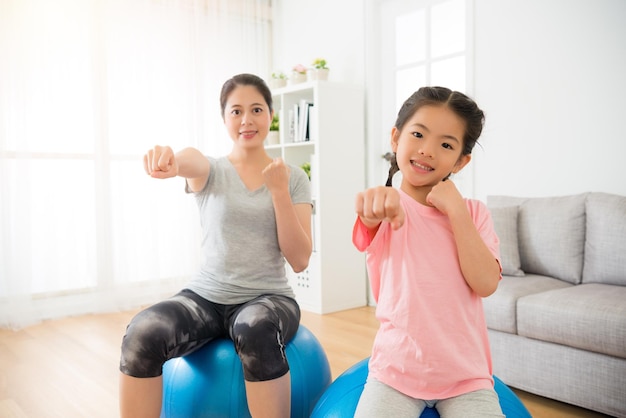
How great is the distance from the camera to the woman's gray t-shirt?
1.66 meters

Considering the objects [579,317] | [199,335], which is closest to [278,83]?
[579,317]

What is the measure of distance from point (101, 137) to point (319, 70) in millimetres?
1652

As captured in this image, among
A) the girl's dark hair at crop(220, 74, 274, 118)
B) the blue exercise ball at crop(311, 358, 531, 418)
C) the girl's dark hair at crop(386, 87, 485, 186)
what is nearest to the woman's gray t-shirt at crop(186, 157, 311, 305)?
the girl's dark hair at crop(220, 74, 274, 118)

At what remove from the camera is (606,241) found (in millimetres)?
2430

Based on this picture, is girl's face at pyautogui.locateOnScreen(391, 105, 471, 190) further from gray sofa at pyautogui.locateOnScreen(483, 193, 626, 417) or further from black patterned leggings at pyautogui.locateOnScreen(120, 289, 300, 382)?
gray sofa at pyautogui.locateOnScreen(483, 193, 626, 417)

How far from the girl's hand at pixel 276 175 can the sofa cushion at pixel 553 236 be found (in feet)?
5.27

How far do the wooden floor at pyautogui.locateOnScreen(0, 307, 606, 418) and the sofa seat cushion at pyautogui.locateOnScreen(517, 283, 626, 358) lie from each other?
0.29 m

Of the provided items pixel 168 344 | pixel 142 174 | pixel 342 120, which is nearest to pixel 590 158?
pixel 342 120

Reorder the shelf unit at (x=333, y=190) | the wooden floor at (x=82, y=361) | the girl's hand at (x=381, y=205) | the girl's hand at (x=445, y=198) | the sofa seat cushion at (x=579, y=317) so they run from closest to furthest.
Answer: the girl's hand at (x=381, y=205) → the girl's hand at (x=445, y=198) → the sofa seat cushion at (x=579, y=317) → the wooden floor at (x=82, y=361) → the shelf unit at (x=333, y=190)

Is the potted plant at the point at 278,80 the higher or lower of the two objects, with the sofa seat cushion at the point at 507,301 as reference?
higher

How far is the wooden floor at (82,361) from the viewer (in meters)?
2.19

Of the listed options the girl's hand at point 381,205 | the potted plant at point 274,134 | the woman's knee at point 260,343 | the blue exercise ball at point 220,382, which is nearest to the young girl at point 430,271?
the girl's hand at point 381,205

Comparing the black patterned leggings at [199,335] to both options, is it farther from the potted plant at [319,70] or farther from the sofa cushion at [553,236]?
the potted plant at [319,70]

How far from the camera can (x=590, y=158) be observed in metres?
2.78
